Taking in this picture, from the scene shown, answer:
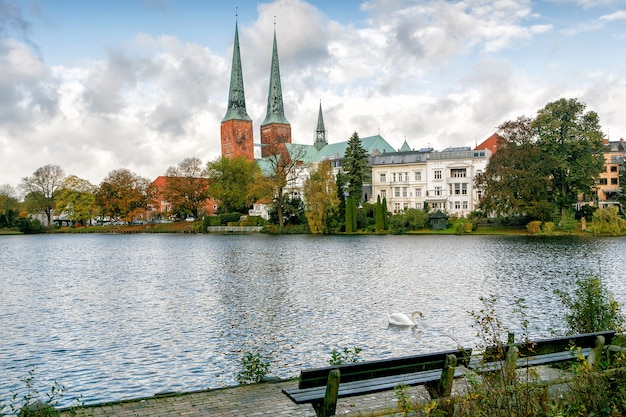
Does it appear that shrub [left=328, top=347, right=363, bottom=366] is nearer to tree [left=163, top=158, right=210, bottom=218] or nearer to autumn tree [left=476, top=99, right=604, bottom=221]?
autumn tree [left=476, top=99, right=604, bottom=221]

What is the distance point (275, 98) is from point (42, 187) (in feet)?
212

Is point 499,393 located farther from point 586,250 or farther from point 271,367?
point 586,250

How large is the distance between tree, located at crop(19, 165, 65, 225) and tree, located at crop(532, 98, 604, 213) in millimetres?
94619

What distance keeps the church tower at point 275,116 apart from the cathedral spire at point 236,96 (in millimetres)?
6473

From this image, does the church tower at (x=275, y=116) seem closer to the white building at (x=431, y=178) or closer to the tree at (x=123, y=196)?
the tree at (x=123, y=196)

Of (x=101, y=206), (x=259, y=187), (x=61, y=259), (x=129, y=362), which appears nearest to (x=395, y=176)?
(x=259, y=187)

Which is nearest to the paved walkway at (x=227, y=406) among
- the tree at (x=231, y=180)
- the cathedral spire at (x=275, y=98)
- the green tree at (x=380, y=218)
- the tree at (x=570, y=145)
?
the tree at (x=570, y=145)

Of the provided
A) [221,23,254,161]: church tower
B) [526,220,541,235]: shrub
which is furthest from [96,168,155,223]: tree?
[526,220,541,235]: shrub

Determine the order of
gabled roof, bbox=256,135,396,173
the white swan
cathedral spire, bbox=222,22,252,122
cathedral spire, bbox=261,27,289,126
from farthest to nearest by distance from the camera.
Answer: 1. cathedral spire, bbox=261,27,289,126
2. cathedral spire, bbox=222,22,252,122
3. gabled roof, bbox=256,135,396,173
4. the white swan

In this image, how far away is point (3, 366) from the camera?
1458 centimetres

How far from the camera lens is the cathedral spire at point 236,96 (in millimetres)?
150750

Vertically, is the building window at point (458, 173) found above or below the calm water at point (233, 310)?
above

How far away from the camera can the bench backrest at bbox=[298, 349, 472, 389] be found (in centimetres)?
706

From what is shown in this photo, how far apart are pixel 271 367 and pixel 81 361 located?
519 cm
